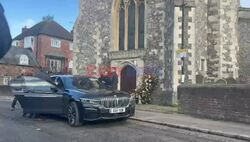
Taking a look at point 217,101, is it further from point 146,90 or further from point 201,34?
point 201,34

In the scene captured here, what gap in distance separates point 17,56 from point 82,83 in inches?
1508

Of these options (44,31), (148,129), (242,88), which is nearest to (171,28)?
(242,88)

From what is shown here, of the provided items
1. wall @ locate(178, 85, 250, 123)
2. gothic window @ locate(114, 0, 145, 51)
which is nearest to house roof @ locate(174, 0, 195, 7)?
gothic window @ locate(114, 0, 145, 51)

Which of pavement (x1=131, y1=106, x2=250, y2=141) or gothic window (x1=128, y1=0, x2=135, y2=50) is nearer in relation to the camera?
pavement (x1=131, y1=106, x2=250, y2=141)

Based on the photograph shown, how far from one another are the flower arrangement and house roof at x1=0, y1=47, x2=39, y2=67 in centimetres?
2990

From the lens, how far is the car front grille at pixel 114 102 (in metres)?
10.6

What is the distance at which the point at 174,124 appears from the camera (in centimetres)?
1108

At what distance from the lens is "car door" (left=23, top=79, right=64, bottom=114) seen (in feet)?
38.5

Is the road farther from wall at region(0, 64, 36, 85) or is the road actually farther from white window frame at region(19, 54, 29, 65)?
white window frame at region(19, 54, 29, 65)

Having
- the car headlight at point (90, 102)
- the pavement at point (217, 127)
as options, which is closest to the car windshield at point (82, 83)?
the car headlight at point (90, 102)

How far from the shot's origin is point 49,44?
52.9 m

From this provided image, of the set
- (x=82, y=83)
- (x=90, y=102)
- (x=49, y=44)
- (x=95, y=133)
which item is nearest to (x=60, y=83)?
(x=82, y=83)

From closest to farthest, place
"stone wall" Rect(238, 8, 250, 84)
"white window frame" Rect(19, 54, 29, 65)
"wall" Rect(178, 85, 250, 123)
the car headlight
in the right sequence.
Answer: the car headlight, "wall" Rect(178, 85, 250, 123), "stone wall" Rect(238, 8, 250, 84), "white window frame" Rect(19, 54, 29, 65)

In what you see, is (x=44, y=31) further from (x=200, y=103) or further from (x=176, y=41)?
(x=200, y=103)
